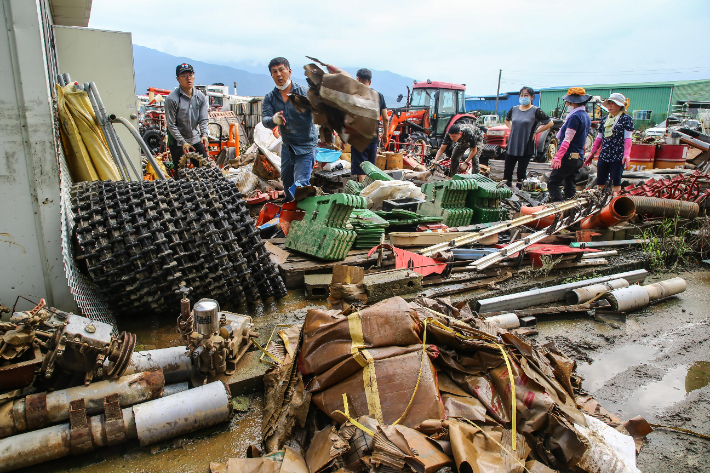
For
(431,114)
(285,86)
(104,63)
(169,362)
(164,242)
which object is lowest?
(169,362)

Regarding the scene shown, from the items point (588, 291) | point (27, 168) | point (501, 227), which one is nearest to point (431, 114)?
point (501, 227)

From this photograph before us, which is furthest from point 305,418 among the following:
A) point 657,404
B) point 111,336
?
point 657,404

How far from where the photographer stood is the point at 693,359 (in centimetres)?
329

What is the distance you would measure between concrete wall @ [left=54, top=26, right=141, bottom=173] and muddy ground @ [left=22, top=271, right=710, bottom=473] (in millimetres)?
3456

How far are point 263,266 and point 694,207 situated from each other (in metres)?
6.20

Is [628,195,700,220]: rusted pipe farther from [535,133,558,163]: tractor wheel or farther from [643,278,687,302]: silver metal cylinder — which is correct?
[535,133,558,163]: tractor wheel

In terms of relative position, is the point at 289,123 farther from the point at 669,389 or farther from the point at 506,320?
the point at 669,389

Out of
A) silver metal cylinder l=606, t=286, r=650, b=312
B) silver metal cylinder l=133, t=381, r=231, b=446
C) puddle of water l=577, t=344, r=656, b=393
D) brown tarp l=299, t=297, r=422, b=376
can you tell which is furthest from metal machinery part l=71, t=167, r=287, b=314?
silver metal cylinder l=606, t=286, r=650, b=312

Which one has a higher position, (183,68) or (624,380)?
(183,68)

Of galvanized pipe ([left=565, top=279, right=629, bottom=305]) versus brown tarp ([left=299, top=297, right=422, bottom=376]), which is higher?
brown tarp ([left=299, top=297, right=422, bottom=376])

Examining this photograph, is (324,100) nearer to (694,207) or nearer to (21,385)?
(21,385)

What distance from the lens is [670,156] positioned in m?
11.4

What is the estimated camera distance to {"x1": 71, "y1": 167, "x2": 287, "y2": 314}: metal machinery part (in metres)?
2.84

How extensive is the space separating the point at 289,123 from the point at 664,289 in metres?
4.34
